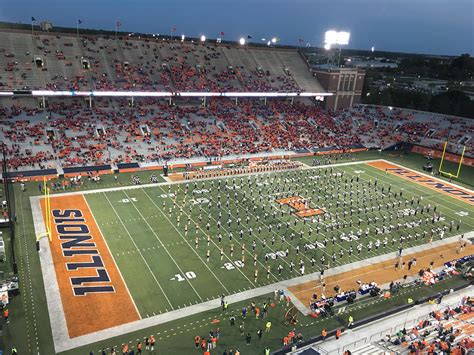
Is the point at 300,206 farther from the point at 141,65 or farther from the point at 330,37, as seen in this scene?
the point at 330,37

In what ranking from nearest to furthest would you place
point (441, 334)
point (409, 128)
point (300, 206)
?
point (441, 334)
point (300, 206)
point (409, 128)

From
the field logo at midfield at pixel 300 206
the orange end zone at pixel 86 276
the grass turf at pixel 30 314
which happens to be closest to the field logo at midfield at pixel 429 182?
the field logo at midfield at pixel 300 206

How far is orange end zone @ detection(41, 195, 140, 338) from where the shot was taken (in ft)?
59.2

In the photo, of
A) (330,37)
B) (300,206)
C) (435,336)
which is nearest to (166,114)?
(300,206)

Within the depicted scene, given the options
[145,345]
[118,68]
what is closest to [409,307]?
[145,345]

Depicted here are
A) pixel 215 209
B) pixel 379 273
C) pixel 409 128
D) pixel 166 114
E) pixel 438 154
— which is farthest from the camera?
pixel 409 128

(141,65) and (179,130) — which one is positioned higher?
(141,65)

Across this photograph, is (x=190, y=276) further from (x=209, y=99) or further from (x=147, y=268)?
(x=209, y=99)

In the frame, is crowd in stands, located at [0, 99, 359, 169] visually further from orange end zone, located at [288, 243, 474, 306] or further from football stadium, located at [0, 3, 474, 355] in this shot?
orange end zone, located at [288, 243, 474, 306]

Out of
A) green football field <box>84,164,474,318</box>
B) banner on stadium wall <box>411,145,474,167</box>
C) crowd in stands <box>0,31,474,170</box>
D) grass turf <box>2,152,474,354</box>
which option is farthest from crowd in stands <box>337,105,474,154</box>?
grass turf <box>2,152,474,354</box>

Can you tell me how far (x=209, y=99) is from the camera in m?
58.7

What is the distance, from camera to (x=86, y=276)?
837 inches

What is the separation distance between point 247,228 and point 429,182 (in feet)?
74.1

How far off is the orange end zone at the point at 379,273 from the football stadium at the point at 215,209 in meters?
0.13
